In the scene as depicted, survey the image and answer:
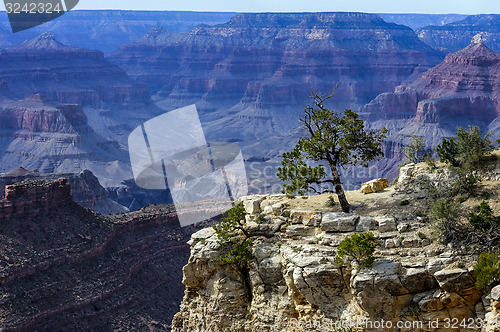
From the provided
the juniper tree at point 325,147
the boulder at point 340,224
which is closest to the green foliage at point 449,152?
the juniper tree at point 325,147

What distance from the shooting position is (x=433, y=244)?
2641 cm

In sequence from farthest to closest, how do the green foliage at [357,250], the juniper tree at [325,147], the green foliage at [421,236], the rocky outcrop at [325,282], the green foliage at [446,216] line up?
the juniper tree at [325,147]
the green foliage at [421,236]
the green foliage at [446,216]
the green foliage at [357,250]
the rocky outcrop at [325,282]

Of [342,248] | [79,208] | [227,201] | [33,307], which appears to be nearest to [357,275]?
[342,248]

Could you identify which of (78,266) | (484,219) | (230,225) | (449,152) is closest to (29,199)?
(78,266)

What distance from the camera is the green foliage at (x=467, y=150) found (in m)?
31.0

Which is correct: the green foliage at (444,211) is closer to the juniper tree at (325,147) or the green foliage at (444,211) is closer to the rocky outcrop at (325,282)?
the rocky outcrop at (325,282)

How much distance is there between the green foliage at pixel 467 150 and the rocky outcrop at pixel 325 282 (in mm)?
4906

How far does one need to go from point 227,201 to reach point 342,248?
2161 inches

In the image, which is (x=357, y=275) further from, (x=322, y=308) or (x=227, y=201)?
(x=227, y=201)

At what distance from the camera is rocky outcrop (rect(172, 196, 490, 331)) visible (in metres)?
24.9

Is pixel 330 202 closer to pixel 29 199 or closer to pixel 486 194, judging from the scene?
pixel 486 194

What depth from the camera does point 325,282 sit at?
26312 mm

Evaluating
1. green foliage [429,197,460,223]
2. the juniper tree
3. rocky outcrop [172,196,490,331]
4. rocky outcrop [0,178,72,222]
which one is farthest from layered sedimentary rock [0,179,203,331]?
green foliage [429,197,460,223]

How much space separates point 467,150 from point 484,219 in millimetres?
5591
